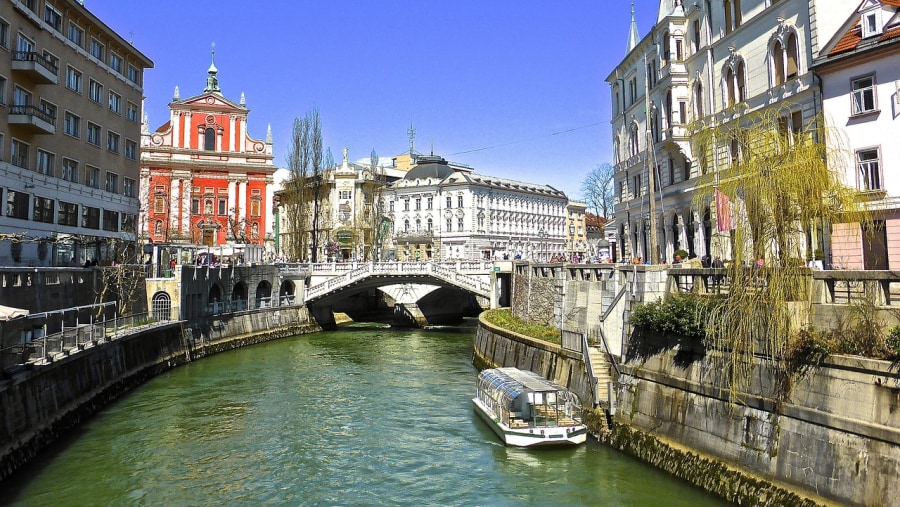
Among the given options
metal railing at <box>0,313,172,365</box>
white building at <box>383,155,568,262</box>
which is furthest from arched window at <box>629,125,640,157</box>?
white building at <box>383,155,568,262</box>

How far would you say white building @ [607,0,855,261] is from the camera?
98.1 feet

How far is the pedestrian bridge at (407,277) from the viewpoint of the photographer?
191 feet

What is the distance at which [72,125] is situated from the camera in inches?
1681

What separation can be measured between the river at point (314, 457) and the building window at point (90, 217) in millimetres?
16091

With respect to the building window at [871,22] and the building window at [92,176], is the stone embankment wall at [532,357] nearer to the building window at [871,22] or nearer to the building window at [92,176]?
the building window at [871,22]

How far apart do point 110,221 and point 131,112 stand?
9190 millimetres

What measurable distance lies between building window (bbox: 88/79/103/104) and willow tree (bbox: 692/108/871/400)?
43360 millimetres

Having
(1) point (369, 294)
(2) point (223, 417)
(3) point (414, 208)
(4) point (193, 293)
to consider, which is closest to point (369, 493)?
(2) point (223, 417)

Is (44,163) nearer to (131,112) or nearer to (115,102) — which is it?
(115,102)

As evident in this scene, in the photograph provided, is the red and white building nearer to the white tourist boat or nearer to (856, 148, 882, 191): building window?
the white tourist boat

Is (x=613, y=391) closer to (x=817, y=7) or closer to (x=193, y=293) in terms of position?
(x=817, y=7)

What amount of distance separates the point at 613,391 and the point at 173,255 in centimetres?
4350

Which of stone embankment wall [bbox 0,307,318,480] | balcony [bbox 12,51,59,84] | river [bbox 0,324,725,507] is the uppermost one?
balcony [bbox 12,51,59,84]

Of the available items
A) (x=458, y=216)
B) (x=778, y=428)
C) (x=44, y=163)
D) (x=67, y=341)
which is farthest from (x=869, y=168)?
(x=458, y=216)
